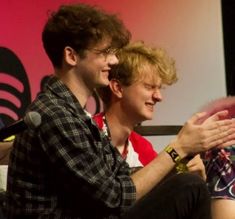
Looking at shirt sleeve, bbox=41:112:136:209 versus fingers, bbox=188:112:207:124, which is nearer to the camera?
shirt sleeve, bbox=41:112:136:209

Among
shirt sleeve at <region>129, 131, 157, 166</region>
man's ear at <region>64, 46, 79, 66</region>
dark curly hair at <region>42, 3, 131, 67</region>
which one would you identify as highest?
dark curly hair at <region>42, 3, 131, 67</region>

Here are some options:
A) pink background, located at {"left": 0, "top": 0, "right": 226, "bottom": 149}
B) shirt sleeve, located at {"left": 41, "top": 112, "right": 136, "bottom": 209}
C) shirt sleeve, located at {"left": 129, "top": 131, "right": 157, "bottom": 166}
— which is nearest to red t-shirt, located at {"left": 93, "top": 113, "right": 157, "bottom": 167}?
shirt sleeve, located at {"left": 129, "top": 131, "right": 157, "bottom": 166}

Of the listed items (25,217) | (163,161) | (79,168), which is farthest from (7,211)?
(163,161)

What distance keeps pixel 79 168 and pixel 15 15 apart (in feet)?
3.61

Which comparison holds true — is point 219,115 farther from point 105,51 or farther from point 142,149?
point 142,149

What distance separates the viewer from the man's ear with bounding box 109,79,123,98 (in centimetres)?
162

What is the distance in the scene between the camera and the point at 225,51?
2.71 metres

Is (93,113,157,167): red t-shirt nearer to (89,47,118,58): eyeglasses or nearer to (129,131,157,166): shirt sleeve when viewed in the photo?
(129,131,157,166): shirt sleeve

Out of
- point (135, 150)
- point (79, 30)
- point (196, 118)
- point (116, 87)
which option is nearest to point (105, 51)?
point (79, 30)

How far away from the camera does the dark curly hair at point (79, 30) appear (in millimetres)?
1243

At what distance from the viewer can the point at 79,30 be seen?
4.07 feet

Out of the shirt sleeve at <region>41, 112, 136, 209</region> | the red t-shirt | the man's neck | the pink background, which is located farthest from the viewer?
the pink background

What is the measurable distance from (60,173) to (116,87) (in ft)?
1.88

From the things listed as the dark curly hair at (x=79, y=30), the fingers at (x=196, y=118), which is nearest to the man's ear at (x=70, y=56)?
the dark curly hair at (x=79, y=30)
